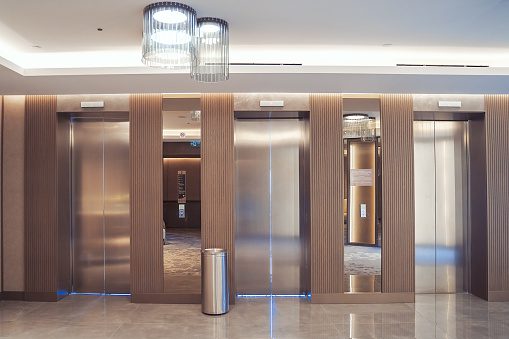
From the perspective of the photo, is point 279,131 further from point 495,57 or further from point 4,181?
point 4,181

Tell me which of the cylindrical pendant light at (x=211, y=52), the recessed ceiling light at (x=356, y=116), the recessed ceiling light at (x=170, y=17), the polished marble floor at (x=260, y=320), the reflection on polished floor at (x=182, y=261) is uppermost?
→ the recessed ceiling light at (x=170, y=17)

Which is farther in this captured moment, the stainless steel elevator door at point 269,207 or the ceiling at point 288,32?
the stainless steel elevator door at point 269,207

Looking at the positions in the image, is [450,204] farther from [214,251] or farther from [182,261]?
[182,261]

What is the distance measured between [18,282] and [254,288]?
4238 mm

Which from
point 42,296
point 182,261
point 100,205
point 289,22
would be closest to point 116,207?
point 100,205

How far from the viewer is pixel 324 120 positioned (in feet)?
25.3

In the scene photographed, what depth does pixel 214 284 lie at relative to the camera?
6988mm

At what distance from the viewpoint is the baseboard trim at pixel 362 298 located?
762cm

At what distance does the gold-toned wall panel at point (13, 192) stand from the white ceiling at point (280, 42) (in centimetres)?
76

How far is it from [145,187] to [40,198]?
1926 millimetres

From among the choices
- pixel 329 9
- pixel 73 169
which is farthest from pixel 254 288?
pixel 329 9

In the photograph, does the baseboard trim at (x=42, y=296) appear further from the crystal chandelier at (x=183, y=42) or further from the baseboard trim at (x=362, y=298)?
the crystal chandelier at (x=183, y=42)

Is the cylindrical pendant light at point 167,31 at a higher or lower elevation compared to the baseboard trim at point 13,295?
higher

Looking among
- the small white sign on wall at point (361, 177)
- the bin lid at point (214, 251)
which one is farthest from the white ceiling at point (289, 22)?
the bin lid at point (214, 251)
